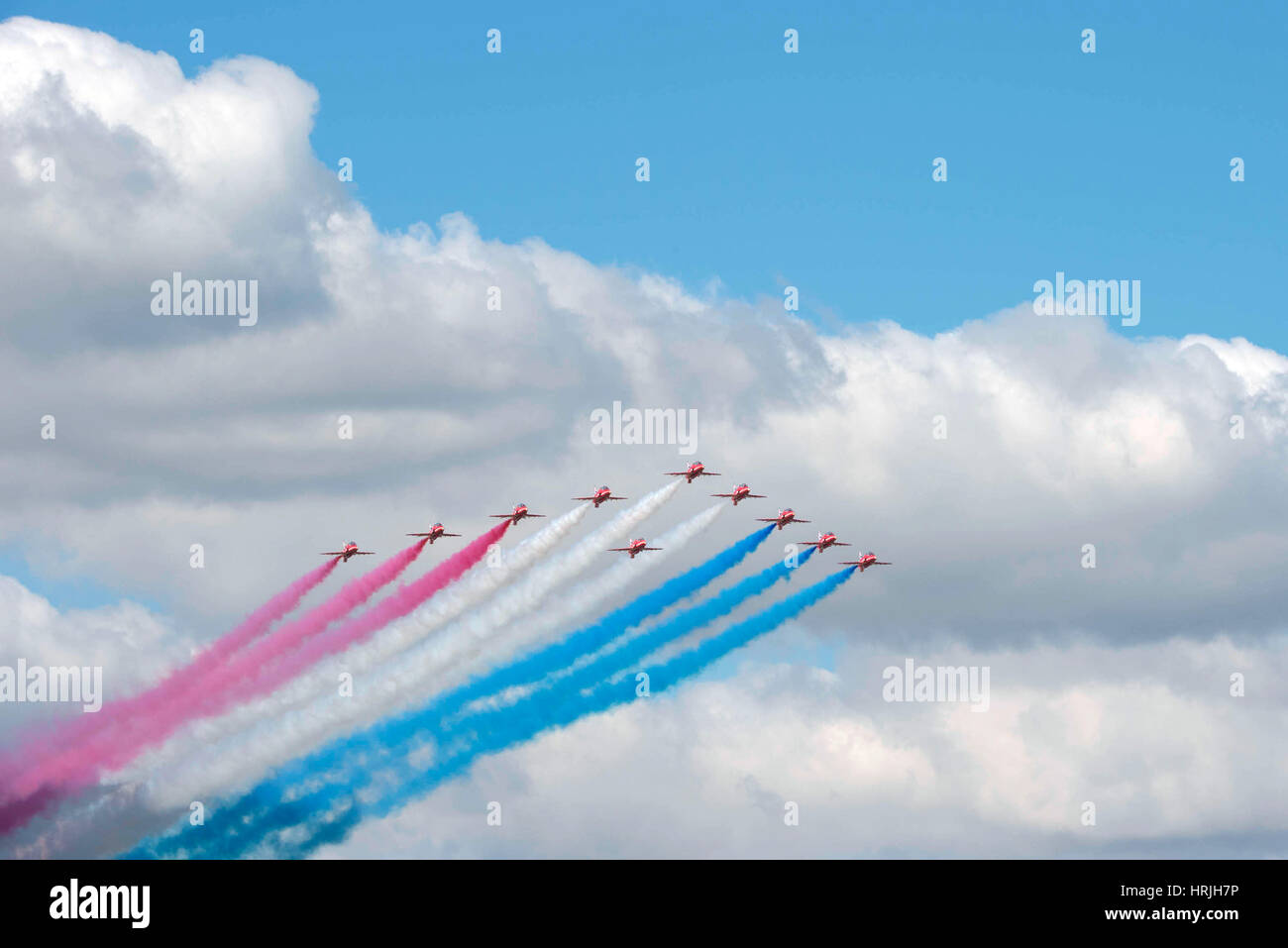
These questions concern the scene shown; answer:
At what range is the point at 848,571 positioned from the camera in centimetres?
19675
